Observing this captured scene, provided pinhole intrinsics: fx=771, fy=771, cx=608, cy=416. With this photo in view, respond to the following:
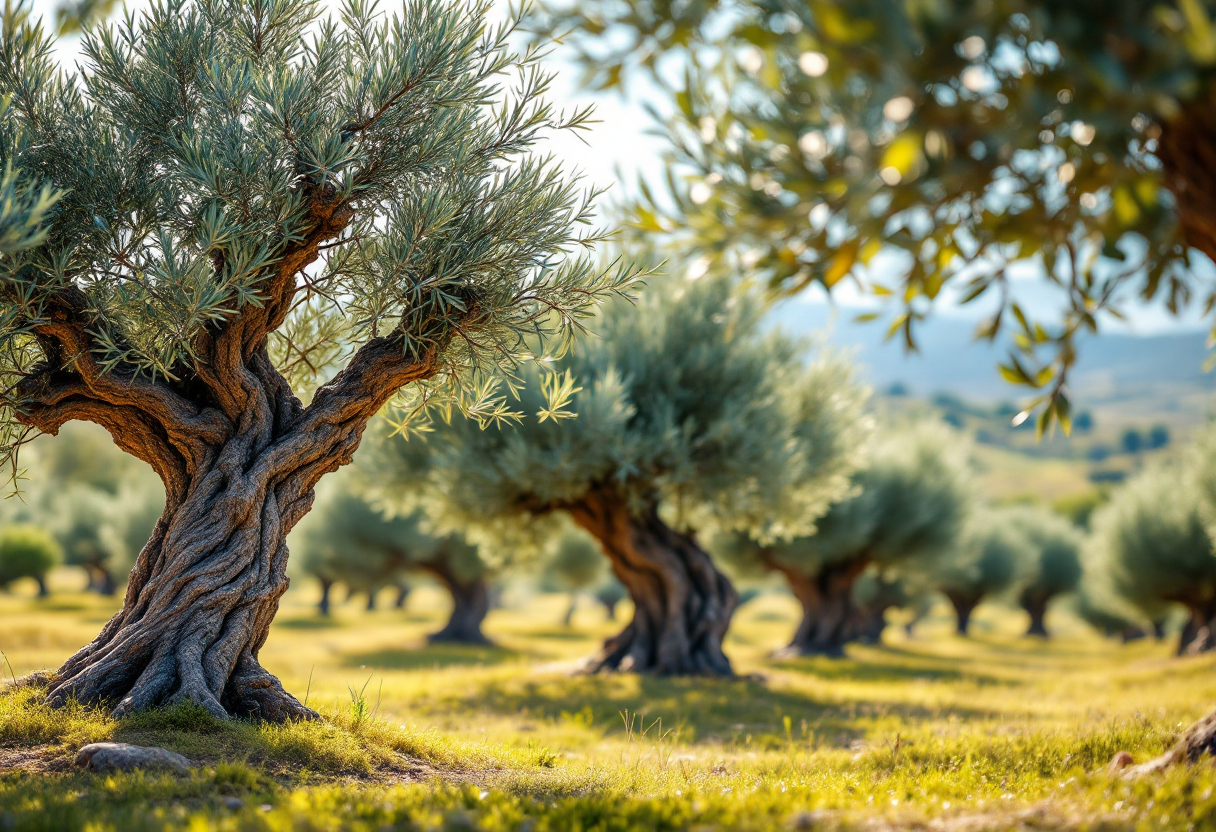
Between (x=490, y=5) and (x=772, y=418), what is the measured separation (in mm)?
10145

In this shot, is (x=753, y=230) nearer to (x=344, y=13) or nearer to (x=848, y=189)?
(x=848, y=189)

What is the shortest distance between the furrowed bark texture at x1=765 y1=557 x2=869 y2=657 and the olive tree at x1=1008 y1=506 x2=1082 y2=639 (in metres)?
28.5

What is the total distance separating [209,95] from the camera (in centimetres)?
688

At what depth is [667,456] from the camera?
15.2 meters

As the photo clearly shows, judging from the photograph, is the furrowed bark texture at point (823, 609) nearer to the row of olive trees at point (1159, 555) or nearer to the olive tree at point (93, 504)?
the row of olive trees at point (1159, 555)

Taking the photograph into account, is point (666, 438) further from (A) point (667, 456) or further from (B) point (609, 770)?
(B) point (609, 770)

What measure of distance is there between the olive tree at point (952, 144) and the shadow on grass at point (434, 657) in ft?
69.0

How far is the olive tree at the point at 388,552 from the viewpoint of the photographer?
34125mm

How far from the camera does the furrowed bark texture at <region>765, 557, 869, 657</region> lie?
2991cm

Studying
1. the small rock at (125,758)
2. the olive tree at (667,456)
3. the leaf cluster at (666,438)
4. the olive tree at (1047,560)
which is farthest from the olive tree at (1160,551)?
the small rock at (125,758)

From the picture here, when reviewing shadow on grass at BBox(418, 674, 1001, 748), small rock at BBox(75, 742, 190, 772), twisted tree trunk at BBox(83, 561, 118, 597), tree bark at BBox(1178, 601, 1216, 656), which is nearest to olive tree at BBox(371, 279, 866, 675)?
shadow on grass at BBox(418, 674, 1001, 748)

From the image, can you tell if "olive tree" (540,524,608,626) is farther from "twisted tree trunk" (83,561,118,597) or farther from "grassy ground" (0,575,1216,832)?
"twisted tree trunk" (83,561,118,597)

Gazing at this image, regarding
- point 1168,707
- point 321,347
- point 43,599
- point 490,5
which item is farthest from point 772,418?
point 43,599

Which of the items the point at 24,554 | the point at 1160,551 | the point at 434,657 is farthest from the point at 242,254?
the point at 24,554
